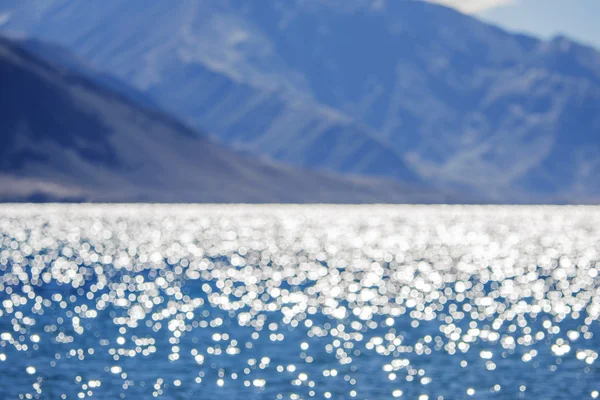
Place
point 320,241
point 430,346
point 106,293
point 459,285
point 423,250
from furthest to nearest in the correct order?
1. point 320,241
2. point 423,250
3. point 459,285
4. point 106,293
5. point 430,346

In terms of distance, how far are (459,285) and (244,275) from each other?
16.9m

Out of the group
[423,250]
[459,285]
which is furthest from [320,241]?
[459,285]

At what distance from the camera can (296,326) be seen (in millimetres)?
53375

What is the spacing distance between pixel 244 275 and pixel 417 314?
102 feet

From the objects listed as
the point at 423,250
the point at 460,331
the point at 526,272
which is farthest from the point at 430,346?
the point at 423,250

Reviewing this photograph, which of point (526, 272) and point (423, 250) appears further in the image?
point (423, 250)

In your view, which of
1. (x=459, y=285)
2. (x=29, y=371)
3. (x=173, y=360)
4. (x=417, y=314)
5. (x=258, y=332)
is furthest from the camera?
(x=459, y=285)

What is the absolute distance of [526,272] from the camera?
3713 inches

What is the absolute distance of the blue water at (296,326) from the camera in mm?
37844

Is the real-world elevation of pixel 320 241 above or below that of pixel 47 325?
above

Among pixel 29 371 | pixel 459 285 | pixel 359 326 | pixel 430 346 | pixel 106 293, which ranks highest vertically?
pixel 459 285

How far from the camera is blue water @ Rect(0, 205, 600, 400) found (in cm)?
3784

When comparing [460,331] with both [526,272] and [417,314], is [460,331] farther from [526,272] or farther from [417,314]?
[526,272]

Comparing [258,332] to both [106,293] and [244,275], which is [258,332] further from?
[244,275]
